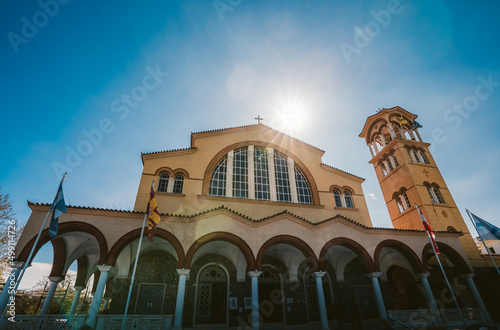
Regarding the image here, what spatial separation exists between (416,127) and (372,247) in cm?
1606

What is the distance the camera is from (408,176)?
19797mm

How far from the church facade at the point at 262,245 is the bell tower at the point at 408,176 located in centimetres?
14

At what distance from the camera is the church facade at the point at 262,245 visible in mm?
11406

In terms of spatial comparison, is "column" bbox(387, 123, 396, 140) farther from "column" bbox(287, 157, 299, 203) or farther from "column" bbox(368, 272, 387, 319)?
"column" bbox(368, 272, 387, 319)

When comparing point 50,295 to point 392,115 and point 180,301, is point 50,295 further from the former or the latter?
point 392,115

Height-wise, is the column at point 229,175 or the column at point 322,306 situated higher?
the column at point 229,175

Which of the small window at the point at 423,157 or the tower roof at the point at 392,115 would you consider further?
the tower roof at the point at 392,115

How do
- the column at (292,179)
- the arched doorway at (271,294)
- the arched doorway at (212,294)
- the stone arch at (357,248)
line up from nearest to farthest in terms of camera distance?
the stone arch at (357,248) → the arched doorway at (212,294) → the arched doorway at (271,294) → the column at (292,179)

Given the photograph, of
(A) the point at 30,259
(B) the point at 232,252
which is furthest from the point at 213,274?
(A) the point at 30,259

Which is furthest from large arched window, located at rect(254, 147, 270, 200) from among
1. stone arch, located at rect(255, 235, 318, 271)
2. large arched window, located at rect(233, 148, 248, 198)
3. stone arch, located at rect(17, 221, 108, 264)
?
stone arch, located at rect(17, 221, 108, 264)

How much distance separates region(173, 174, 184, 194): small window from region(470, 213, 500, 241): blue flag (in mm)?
17424

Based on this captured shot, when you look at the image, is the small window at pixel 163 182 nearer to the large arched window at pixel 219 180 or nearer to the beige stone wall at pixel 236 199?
the beige stone wall at pixel 236 199

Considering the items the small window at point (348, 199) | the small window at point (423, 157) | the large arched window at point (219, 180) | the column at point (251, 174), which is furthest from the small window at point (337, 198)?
the small window at point (423, 157)

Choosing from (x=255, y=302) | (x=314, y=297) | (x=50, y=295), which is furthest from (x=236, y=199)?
(x=50, y=295)
